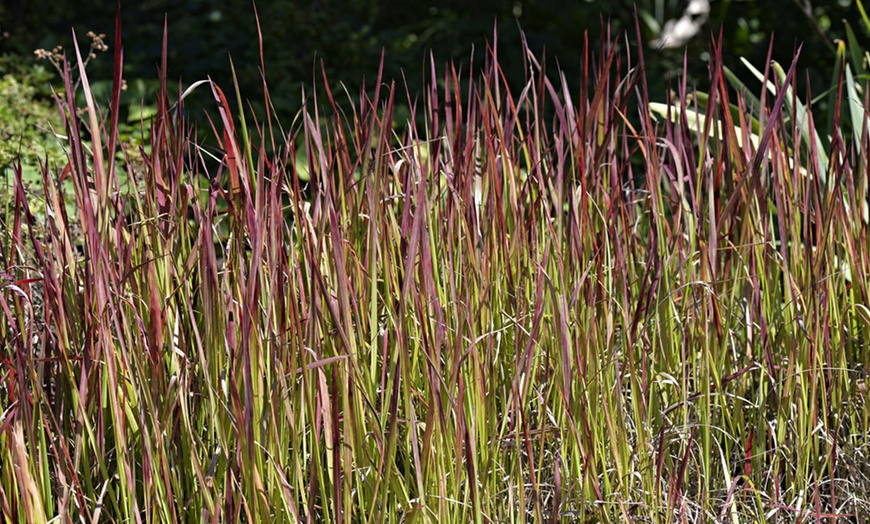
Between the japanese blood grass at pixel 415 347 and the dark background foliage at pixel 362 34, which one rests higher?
the dark background foliage at pixel 362 34

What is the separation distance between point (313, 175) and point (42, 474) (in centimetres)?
53

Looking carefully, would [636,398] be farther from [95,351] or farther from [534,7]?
[534,7]

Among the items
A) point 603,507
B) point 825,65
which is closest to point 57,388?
point 603,507

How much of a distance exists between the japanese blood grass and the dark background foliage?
7.71 ft

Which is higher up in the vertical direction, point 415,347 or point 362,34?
point 362,34

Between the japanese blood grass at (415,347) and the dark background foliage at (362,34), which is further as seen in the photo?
the dark background foliage at (362,34)

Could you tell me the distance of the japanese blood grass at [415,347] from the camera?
1.14m

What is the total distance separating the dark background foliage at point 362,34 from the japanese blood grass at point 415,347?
2.35 metres

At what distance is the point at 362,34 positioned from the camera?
431 centimetres

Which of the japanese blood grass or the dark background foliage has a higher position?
the dark background foliage

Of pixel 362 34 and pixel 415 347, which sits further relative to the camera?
pixel 362 34

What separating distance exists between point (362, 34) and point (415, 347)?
127 inches

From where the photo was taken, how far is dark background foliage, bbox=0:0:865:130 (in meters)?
4.11

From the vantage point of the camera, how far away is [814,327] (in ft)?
4.76
